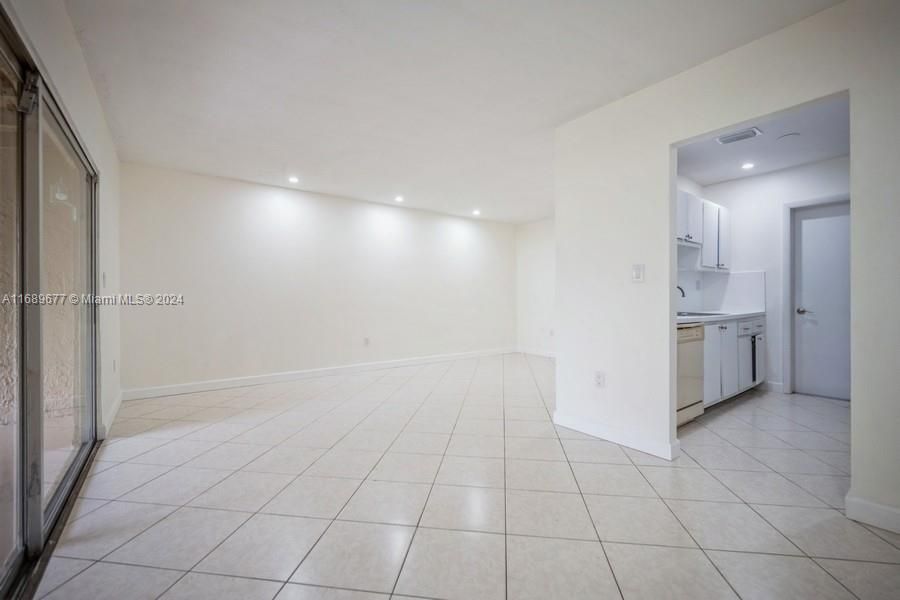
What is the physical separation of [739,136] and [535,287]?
395 centimetres

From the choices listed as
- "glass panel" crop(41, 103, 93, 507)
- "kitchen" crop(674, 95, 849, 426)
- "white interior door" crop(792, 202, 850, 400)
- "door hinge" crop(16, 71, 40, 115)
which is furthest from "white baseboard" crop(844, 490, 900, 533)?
"door hinge" crop(16, 71, 40, 115)

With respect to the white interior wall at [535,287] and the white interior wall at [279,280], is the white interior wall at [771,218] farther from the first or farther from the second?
the white interior wall at [279,280]

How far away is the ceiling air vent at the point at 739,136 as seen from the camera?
9.87 ft

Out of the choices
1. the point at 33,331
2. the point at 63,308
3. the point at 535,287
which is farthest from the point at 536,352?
the point at 33,331

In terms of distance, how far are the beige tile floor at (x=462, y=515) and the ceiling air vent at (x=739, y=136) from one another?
8.10 ft

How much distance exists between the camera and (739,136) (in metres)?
3.09

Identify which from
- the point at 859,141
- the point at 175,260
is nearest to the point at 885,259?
the point at 859,141

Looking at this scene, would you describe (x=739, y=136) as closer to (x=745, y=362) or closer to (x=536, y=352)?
(x=745, y=362)

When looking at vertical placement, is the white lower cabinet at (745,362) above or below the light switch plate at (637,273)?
below

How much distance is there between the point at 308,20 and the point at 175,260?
130 inches

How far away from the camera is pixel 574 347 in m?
2.92

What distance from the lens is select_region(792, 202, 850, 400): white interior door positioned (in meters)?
3.72

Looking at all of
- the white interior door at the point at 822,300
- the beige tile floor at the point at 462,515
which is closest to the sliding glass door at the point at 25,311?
the beige tile floor at the point at 462,515

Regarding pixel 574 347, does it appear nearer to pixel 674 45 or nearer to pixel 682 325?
pixel 682 325
